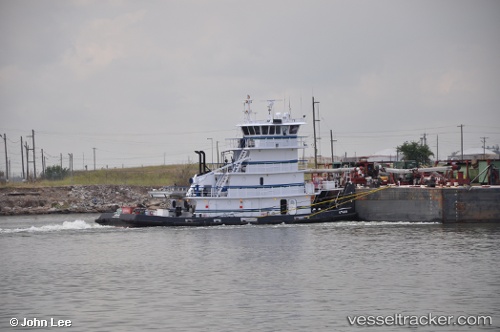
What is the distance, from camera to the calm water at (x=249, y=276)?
103 feet

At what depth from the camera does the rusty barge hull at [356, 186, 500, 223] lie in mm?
60719

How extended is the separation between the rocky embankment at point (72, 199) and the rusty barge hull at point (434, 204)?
1244 inches

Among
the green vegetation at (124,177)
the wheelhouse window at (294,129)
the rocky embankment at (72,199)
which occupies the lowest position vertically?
the rocky embankment at (72,199)

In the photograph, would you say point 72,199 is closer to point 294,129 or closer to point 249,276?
point 294,129

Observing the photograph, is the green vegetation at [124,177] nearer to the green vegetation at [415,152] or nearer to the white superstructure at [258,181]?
the green vegetation at [415,152]

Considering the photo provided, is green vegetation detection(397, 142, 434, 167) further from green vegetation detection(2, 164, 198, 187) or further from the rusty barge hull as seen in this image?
the rusty barge hull

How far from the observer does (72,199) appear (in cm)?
9775

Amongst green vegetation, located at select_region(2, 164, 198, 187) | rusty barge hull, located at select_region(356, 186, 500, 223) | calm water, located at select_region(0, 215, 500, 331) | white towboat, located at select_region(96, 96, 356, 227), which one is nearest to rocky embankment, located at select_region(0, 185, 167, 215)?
green vegetation, located at select_region(2, 164, 198, 187)

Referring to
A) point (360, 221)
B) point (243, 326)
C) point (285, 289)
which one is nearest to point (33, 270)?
point (285, 289)

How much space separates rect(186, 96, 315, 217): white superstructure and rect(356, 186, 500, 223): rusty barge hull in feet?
18.1

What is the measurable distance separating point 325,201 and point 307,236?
10.1m

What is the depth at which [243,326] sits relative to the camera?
29859 millimetres

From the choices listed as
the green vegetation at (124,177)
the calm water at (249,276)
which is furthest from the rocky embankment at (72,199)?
the calm water at (249,276)

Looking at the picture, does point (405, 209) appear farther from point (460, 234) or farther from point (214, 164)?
point (214, 164)
